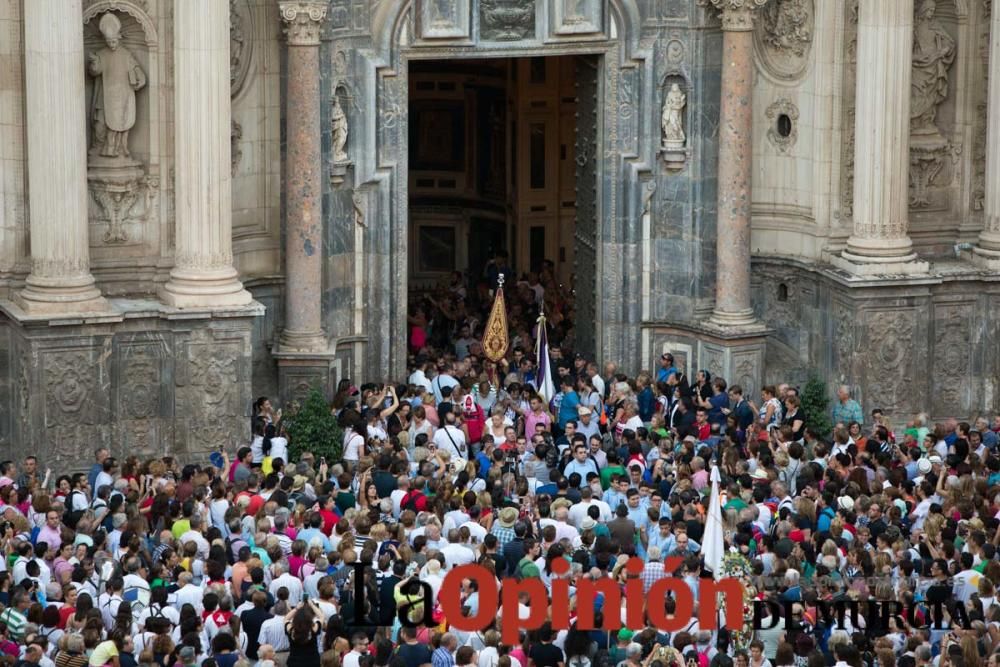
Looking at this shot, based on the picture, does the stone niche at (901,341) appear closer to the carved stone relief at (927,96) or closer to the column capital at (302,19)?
the carved stone relief at (927,96)

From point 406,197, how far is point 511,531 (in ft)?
34.1

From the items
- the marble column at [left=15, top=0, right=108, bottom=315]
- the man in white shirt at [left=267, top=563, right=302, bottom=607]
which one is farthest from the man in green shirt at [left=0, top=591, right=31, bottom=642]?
the marble column at [left=15, top=0, right=108, bottom=315]

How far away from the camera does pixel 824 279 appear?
39719 mm

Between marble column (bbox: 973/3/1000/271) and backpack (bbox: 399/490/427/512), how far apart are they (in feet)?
38.3

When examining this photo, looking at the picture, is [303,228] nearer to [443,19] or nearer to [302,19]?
[302,19]

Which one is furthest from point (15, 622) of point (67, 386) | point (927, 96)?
point (927, 96)

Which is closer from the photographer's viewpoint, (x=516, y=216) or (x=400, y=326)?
(x=400, y=326)

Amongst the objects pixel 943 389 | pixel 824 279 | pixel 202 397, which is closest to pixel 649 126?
pixel 824 279

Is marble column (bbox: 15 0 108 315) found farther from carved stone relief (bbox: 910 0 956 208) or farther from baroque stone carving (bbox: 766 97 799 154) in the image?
carved stone relief (bbox: 910 0 956 208)

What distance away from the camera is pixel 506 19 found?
131ft

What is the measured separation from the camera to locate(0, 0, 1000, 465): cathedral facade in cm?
3588

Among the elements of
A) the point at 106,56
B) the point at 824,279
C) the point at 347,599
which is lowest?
the point at 347,599

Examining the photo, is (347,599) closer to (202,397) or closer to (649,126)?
(202,397)

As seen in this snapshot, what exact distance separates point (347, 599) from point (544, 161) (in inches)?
760
